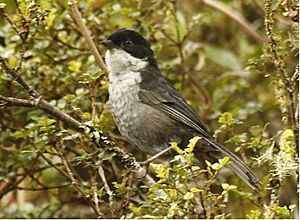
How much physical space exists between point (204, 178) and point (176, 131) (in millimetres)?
232

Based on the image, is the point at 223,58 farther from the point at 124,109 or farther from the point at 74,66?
the point at 74,66

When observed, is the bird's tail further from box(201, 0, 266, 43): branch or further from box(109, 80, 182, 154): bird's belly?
box(201, 0, 266, 43): branch

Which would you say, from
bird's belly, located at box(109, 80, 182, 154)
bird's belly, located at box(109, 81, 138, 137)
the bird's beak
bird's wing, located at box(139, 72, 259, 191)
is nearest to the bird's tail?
bird's wing, located at box(139, 72, 259, 191)

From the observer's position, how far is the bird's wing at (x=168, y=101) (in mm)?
2939

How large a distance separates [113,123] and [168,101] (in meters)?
0.25

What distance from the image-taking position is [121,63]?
3.17 metres

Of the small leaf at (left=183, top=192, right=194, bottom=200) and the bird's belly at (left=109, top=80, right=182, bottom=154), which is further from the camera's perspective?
the bird's belly at (left=109, top=80, right=182, bottom=154)

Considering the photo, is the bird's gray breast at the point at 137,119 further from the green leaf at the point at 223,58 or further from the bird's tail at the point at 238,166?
the green leaf at the point at 223,58

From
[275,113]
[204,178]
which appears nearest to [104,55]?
[204,178]

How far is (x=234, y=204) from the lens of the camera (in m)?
3.32

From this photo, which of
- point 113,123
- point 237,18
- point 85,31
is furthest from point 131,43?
point 237,18

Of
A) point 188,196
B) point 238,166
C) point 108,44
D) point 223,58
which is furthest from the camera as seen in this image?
point 223,58

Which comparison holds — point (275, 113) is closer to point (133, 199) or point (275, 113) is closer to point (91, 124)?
point (133, 199)

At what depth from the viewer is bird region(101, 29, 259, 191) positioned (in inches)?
117
